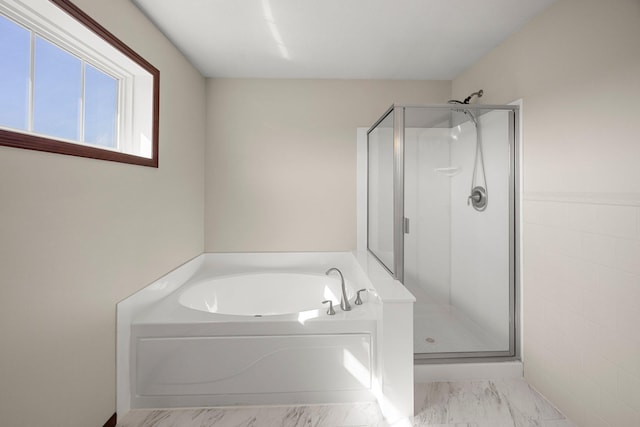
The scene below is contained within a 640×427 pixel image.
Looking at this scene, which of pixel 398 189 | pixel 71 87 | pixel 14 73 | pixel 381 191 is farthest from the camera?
pixel 381 191

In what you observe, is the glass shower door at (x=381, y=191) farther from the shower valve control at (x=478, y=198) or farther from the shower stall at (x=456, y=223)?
the shower valve control at (x=478, y=198)

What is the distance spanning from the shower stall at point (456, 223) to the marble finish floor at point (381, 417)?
28cm

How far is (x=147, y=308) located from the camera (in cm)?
189

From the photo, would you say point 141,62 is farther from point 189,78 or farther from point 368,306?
point 368,306

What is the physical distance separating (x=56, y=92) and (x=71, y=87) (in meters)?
0.12

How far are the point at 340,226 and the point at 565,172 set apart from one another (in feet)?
5.80

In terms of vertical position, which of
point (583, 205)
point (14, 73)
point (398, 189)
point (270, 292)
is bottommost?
point (270, 292)

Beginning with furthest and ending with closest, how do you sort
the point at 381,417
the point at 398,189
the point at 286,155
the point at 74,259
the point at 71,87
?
the point at 286,155, the point at 398,189, the point at 381,417, the point at 71,87, the point at 74,259

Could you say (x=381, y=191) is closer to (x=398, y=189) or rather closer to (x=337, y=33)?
(x=398, y=189)

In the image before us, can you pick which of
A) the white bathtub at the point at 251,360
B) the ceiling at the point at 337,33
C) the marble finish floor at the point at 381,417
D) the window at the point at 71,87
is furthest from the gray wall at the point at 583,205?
the window at the point at 71,87

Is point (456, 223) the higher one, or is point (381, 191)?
point (381, 191)

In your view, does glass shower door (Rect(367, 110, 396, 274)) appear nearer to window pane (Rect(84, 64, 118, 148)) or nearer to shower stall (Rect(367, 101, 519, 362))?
shower stall (Rect(367, 101, 519, 362))

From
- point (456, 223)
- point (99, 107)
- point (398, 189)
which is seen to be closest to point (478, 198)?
point (456, 223)

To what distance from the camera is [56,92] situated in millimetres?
1403
